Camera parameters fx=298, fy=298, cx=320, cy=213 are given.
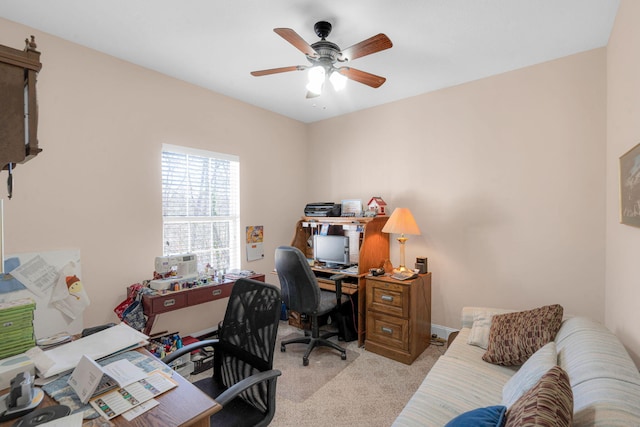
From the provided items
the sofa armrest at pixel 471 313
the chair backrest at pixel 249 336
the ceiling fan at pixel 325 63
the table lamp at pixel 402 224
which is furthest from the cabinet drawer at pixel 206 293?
the sofa armrest at pixel 471 313

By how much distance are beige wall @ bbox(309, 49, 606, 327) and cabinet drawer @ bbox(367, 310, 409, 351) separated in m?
0.71

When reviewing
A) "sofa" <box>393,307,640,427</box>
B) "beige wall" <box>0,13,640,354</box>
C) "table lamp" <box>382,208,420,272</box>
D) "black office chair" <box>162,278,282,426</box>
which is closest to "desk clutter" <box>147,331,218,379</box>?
"beige wall" <box>0,13,640,354</box>

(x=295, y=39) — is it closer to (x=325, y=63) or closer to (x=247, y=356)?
(x=325, y=63)

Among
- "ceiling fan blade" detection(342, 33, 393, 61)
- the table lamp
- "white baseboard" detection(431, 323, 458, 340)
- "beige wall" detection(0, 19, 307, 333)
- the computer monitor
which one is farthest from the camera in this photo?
the computer monitor

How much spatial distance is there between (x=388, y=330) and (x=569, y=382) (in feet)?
5.93

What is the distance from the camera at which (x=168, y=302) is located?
8.27 feet

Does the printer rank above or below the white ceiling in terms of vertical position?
below

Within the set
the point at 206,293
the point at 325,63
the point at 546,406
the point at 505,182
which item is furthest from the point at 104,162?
the point at 505,182

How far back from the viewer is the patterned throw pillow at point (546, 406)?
0.85 m

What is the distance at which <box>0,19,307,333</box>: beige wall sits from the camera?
2.21 meters

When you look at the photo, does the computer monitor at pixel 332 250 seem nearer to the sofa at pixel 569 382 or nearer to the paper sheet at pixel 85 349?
the sofa at pixel 569 382

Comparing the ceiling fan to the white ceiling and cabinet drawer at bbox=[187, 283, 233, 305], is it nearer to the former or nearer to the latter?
the white ceiling

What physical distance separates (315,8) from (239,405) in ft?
7.64

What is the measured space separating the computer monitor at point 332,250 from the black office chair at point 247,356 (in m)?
1.86
